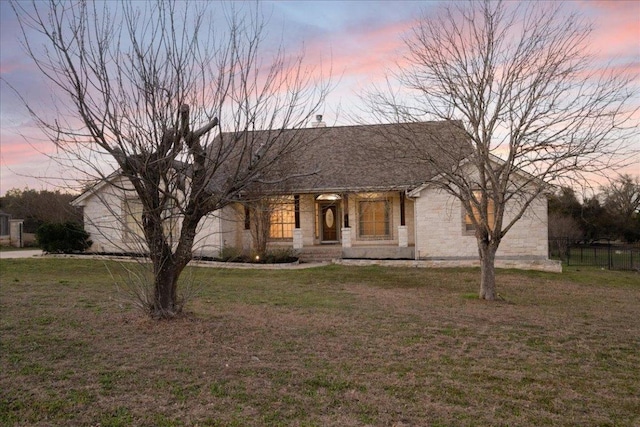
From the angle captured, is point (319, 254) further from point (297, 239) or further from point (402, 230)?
point (402, 230)

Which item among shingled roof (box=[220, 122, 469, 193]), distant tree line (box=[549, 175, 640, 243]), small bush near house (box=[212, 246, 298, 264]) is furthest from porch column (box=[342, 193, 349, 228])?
distant tree line (box=[549, 175, 640, 243])

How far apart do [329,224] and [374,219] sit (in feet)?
7.49

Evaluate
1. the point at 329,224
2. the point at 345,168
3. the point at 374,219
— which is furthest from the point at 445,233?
the point at 329,224

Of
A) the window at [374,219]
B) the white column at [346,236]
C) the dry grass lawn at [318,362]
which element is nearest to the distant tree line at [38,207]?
the dry grass lawn at [318,362]

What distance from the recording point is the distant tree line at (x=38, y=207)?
18.7 meters

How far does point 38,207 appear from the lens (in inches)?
1049

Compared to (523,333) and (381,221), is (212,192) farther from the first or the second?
(381,221)

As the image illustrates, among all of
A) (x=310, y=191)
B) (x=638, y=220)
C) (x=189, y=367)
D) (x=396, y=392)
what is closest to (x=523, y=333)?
(x=396, y=392)

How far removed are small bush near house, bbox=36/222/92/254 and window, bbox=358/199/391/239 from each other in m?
11.8

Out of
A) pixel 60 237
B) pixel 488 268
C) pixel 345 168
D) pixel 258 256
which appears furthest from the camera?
pixel 345 168

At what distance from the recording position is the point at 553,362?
595 centimetres

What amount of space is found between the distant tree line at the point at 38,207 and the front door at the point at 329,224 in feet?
33.8

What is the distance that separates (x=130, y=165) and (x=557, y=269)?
14861mm

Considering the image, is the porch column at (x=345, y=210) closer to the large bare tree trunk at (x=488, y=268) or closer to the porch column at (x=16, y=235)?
the large bare tree trunk at (x=488, y=268)
